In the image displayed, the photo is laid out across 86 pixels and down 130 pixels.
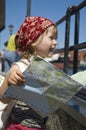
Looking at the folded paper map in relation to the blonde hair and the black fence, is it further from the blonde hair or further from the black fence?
the black fence

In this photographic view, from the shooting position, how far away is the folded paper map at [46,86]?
69.3 inches

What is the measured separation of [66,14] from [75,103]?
152cm

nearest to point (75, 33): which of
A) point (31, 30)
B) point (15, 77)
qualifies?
point (31, 30)

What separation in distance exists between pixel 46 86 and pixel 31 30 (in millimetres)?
Result: 559

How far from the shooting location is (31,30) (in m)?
2.29

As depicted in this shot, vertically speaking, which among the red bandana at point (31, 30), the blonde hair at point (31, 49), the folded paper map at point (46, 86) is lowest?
the folded paper map at point (46, 86)

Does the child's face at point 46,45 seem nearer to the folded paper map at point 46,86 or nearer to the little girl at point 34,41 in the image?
the little girl at point 34,41

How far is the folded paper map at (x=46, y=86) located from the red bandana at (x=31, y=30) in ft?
1.28

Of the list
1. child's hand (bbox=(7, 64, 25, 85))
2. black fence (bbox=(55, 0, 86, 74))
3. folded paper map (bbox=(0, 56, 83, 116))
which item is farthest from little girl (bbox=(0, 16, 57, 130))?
black fence (bbox=(55, 0, 86, 74))

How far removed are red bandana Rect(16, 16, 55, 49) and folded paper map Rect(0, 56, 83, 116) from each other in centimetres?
39

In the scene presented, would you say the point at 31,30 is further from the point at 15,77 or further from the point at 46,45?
the point at 15,77

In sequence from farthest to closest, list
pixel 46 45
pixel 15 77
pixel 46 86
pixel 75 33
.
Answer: pixel 75 33
pixel 46 45
pixel 15 77
pixel 46 86

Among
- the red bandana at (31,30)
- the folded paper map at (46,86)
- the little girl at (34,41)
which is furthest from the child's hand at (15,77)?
the red bandana at (31,30)

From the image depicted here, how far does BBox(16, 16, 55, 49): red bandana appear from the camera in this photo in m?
2.28
